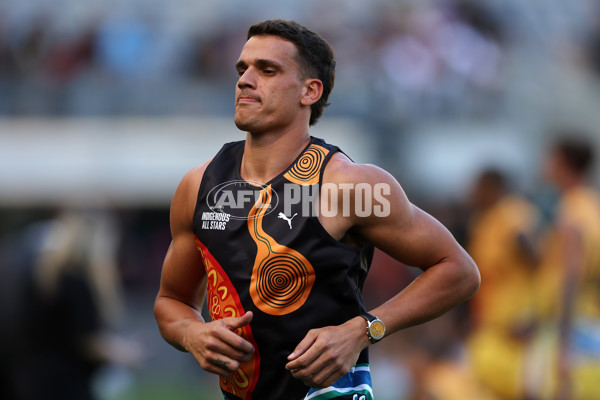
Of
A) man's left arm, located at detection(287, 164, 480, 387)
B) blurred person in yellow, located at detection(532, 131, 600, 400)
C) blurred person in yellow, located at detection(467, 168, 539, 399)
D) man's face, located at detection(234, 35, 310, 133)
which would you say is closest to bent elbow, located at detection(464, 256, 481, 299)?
man's left arm, located at detection(287, 164, 480, 387)

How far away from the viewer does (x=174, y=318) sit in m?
3.51

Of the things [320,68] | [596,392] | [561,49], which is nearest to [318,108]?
[320,68]

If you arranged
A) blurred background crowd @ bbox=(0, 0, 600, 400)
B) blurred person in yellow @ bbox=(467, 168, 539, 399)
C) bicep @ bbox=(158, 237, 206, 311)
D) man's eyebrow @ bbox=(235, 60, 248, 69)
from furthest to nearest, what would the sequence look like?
1. blurred background crowd @ bbox=(0, 0, 600, 400)
2. blurred person in yellow @ bbox=(467, 168, 539, 399)
3. bicep @ bbox=(158, 237, 206, 311)
4. man's eyebrow @ bbox=(235, 60, 248, 69)

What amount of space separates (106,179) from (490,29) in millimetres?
7813

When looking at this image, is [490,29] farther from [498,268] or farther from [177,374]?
[498,268]

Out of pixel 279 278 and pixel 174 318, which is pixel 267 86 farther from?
pixel 174 318

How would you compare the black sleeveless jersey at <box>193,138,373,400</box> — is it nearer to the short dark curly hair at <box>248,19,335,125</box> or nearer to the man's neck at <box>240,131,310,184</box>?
the man's neck at <box>240,131,310,184</box>

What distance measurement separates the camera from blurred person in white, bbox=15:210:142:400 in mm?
6262

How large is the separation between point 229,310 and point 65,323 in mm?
3324

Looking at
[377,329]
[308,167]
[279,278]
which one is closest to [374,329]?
[377,329]

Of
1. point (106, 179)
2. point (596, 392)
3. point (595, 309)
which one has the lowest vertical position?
point (596, 392)

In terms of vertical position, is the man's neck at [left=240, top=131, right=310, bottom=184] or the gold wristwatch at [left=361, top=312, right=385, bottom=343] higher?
the man's neck at [left=240, top=131, right=310, bottom=184]

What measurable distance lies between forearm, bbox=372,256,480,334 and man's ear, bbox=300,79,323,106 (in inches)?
30.3

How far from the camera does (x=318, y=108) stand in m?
3.57
